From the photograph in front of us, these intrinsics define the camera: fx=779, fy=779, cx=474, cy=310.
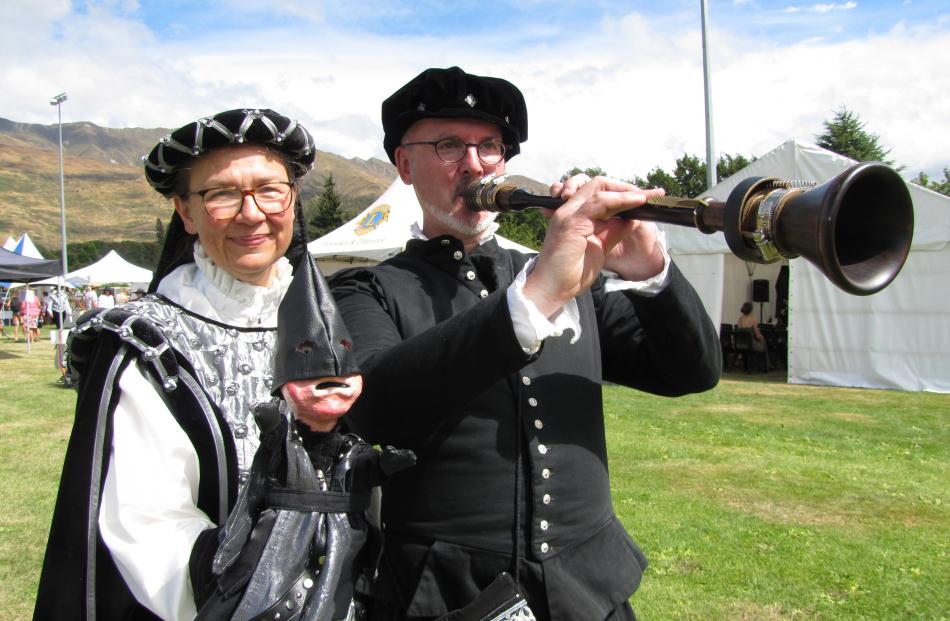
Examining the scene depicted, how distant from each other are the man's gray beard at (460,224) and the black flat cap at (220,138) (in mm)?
375

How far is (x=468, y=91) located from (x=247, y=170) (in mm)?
590

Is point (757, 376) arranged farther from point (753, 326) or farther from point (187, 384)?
point (187, 384)

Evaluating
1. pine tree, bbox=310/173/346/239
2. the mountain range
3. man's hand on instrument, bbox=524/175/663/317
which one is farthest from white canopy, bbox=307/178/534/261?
the mountain range

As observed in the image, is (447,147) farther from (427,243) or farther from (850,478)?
(850,478)

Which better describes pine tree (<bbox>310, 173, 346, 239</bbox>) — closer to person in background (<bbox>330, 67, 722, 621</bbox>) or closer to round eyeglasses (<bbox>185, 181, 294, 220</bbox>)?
person in background (<bbox>330, 67, 722, 621</bbox>)

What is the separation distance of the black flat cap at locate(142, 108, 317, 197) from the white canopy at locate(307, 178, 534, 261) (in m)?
12.3

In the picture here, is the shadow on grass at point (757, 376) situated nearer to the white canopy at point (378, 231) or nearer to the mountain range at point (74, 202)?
the white canopy at point (378, 231)

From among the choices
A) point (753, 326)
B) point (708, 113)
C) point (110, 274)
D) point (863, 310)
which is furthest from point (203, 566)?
point (110, 274)

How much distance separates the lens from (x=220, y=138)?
1647 mm

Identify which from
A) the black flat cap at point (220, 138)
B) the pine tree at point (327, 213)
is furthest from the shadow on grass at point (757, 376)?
the pine tree at point (327, 213)

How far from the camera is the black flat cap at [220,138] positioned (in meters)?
1.63

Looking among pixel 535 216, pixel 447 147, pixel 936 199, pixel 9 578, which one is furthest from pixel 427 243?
pixel 535 216

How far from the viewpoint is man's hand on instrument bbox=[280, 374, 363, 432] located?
131 cm

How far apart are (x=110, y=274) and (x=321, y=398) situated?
98.4 ft
